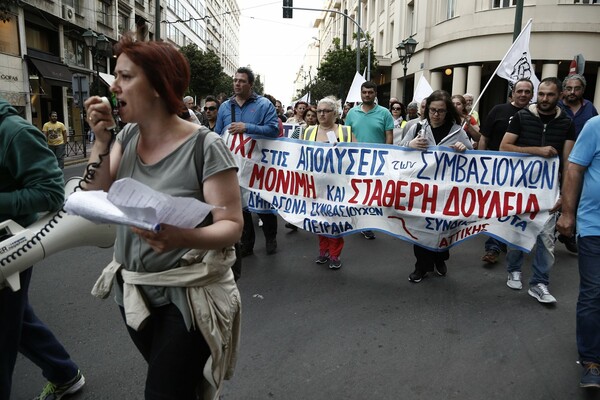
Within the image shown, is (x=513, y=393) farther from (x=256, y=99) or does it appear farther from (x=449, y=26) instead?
(x=449, y=26)

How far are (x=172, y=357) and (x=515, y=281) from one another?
12.7 ft

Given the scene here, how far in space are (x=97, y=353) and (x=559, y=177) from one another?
433cm

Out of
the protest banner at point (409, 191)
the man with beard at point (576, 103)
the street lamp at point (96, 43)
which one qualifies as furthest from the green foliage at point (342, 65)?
the protest banner at point (409, 191)

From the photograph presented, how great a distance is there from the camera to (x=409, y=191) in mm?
4777

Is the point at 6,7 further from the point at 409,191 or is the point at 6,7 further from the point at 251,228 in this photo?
the point at 409,191

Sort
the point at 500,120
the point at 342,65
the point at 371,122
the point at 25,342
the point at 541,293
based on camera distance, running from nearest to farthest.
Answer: the point at 25,342 < the point at 541,293 < the point at 500,120 < the point at 371,122 < the point at 342,65

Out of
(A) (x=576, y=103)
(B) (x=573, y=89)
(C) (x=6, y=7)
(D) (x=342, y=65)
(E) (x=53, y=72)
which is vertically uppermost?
(D) (x=342, y=65)

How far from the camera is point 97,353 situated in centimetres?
324

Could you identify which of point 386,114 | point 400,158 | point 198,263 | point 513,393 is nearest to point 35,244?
point 198,263

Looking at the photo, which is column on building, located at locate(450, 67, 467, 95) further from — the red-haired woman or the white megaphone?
the red-haired woman

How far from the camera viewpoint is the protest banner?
14.8 feet

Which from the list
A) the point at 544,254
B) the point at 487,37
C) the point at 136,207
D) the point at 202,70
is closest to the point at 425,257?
the point at 544,254

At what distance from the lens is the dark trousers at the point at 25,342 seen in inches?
86.6

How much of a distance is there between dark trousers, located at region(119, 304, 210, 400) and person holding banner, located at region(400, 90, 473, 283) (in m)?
3.36
